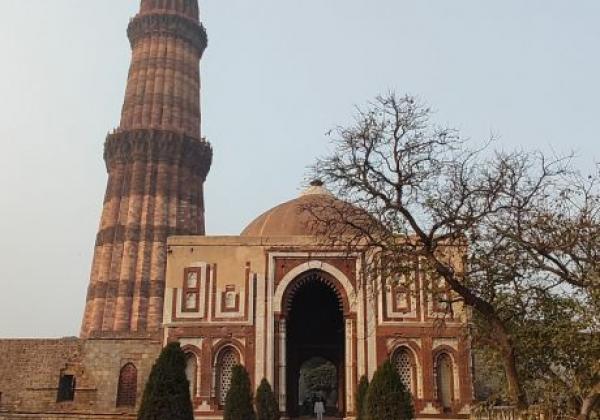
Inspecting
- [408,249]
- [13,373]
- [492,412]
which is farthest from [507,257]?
[13,373]

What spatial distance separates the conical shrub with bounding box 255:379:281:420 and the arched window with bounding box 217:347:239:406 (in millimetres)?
1547

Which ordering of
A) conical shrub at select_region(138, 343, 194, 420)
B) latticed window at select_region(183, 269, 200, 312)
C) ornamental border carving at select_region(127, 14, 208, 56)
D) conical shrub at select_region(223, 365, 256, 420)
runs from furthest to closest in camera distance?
ornamental border carving at select_region(127, 14, 208, 56) < latticed window at select_region(183, 269, 200, 312) < conical shrub at select_region(223, 365, 256, 420) < conical shrub at select_region(138, 343, 194, 420)

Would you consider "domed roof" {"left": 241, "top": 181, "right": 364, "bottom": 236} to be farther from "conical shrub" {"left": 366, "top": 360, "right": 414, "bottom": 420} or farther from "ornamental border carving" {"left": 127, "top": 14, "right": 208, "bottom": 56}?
"ornamental border carving" {"left": 127, "top": 14, "right": 208, "bottom": 56}

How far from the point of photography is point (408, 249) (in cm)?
1164

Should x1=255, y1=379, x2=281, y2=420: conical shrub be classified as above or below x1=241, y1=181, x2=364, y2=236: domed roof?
below

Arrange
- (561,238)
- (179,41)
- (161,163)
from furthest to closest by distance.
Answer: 1. (179,41)
2. (161,163)
3. (561,238)

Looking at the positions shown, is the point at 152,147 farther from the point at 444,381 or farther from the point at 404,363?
the point at 444,381

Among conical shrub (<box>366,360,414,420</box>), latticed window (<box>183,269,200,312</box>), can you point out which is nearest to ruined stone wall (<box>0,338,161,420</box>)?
latticed window (<box>183,269,200,312</box>)

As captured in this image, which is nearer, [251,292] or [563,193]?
[563,193]

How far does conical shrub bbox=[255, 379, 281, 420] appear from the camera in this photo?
17.3 metres

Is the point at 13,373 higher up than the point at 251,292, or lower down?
lower down

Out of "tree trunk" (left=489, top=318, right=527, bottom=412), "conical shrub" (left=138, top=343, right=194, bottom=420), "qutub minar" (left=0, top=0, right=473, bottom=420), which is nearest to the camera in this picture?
"tree trunk" (left=489, top=318, right=527, bottom=412)

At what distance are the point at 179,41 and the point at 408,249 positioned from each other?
24894 mm

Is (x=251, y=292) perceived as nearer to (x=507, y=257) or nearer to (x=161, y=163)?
(x=507, y=257)
